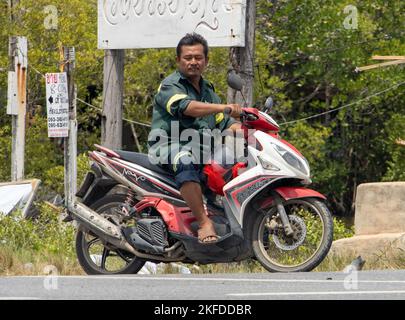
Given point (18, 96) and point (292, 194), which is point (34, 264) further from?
point (18, 96)

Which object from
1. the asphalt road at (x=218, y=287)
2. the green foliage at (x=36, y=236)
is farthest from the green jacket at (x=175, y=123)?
the green foliage at (x=36, y=236)

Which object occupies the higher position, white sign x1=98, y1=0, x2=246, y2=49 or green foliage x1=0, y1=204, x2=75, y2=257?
white sign x1=98, y1=0, x2=246, y2=49

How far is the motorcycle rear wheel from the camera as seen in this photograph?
9344mm

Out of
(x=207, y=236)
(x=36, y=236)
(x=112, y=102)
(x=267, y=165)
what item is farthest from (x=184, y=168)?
(x=112, y=102)

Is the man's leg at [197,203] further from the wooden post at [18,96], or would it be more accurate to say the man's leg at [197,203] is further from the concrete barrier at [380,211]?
the wooden post at [18,96]

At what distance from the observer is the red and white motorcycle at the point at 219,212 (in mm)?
8719

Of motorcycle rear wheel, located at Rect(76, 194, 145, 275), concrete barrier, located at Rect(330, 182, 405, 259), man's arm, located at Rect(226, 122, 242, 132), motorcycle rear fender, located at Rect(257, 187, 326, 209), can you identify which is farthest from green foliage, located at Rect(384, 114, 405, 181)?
motorcycle rear fender, located at Rect(257, 187, 326, 209)

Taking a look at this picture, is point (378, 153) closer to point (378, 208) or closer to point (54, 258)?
point (378, 208)

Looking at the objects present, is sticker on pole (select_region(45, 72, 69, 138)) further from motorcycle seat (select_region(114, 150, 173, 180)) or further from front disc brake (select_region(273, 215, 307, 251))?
front disc brake (select_region(273, 215, 307, 251))

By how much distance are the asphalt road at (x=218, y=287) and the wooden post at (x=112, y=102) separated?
641 centimetres

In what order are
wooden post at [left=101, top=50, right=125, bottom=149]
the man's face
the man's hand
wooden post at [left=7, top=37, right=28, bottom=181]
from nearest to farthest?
the man's hand < the man's face < wooden post at [left=101, top=50, right=125, bottom=149] < wooden post at [left=7, top=37, right=28, bottom=181]

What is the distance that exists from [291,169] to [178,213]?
3.18ft

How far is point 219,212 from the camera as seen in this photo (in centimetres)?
913

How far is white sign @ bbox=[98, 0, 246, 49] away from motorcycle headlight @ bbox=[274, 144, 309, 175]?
412 cm
